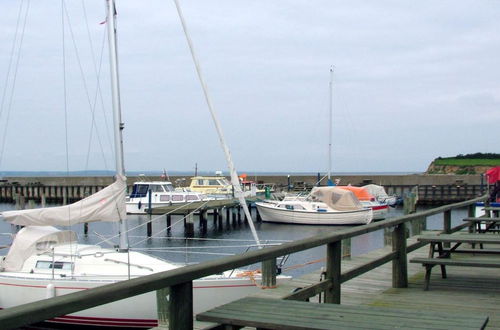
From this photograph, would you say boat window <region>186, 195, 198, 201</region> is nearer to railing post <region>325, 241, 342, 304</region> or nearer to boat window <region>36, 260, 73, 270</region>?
boat window <region>36, 260, 73, 270</region>

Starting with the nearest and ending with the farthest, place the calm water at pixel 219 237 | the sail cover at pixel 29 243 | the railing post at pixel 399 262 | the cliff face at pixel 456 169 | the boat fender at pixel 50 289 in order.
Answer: the railing post at pixel 399 262 < the boat fender at pixel 50 289 < the sail cover at pixel 29 243 < the calm water at pixel 219 237 < the cliff face at pixel 456 169

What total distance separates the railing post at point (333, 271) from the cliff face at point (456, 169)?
8063 cm

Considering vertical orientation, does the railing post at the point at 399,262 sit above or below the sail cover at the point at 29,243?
above

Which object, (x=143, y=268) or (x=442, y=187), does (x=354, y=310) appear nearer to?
(x=143, y=268)

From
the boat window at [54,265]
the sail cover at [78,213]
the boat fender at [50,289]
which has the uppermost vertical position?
the sail cover at [78,213]

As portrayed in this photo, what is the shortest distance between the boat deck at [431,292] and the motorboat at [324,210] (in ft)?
115

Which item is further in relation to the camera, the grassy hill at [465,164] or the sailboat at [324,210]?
the grassy hill at [465,164]

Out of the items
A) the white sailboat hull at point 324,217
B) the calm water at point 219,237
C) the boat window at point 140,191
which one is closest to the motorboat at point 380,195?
the calm water at point 219,237

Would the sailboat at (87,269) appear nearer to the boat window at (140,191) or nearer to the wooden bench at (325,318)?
the wooden bench at (325,318)

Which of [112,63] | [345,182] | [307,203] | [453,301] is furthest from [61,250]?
[345,182]

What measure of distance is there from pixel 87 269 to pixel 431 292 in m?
9.53

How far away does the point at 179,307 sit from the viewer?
4.01 metres

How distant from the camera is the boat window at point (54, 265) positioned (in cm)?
1518

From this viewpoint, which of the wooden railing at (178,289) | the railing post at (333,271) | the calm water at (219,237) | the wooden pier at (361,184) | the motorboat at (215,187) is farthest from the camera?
the wooden pier at (361,184)
